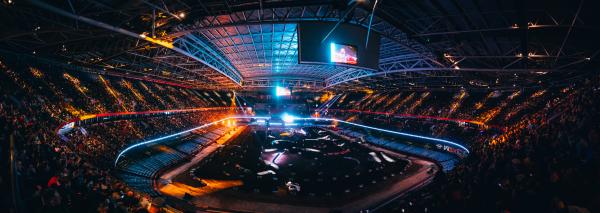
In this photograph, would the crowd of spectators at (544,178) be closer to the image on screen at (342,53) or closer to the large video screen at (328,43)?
the image on screen at (342,53)

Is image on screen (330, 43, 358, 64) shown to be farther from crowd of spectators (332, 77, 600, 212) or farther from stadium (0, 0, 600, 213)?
crowd of spectators (332, 77, 600, 212)

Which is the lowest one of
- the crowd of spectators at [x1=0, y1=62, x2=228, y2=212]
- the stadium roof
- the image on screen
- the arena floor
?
the arena floor

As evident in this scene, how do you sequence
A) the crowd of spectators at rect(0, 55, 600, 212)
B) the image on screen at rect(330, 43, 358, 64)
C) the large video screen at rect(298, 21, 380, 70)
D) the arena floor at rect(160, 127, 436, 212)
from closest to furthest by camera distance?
1. the crowd of spectators at rect(0, 55, 600, 212)
2. the large video screen at rect(298, 21, 380, 70)
3. the image on screen at rect(330, 43, 358, 64)
4. the arena floor at rect(160, 127, 436, 212)

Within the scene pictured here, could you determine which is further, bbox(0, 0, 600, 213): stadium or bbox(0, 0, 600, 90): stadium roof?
bbox(0, 0, 600, 90): stadium roof

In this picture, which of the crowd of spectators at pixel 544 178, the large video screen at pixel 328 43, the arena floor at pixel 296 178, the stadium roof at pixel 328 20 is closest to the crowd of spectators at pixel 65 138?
the stadium roof at pixel 328 20

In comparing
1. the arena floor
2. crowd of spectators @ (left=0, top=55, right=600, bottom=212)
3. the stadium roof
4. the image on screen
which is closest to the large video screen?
the image on screen

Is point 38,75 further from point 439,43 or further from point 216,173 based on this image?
point 439,43
